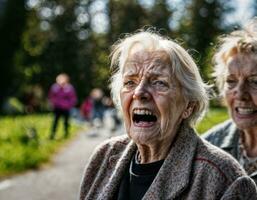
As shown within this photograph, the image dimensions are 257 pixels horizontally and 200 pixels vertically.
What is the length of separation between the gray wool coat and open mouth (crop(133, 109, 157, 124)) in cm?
15

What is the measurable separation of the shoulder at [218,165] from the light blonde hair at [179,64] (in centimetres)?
28

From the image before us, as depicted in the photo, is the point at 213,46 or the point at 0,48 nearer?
the point at 213,46

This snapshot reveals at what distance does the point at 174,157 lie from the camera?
2.97 meters

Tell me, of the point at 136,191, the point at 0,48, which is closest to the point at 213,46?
the point at 136,191

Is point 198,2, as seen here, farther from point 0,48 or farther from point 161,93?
point 161,93

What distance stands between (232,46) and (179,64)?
1095mm

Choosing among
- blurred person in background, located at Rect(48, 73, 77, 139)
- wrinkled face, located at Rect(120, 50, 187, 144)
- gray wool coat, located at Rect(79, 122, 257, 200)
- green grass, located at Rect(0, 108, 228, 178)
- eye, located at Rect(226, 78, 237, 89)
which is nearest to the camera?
gray wool coat, located at Rect(79, 122, 257, 200)

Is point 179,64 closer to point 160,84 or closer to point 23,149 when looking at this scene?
point 160,84

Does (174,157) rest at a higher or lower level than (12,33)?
higher

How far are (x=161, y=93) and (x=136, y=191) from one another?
0.47m

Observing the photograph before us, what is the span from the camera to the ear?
309 centimetres

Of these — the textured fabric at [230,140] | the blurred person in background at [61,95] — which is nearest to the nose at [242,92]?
the textured fabric at [230,140]

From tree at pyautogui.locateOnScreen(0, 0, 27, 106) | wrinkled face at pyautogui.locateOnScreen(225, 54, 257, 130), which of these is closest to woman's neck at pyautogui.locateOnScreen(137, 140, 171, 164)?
wrinkled face at pyautogui.locateOnScreen(225, 54, 257, 130)

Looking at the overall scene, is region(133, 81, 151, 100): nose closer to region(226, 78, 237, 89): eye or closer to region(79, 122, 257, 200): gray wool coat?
region(79, 122, 257, 200): gray wool coat
